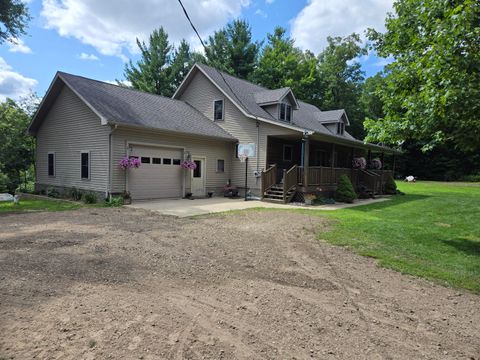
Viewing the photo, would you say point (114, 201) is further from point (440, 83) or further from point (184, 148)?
point (440, 83)

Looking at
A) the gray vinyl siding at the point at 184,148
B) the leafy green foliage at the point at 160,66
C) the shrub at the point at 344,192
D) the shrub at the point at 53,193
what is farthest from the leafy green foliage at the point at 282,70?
the shrub at the point at 53,193

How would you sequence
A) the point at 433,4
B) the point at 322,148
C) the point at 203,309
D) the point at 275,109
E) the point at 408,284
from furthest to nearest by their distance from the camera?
the point at 322,148 → the point at 275,109 → the point at 433,4 → the point at 408,284 → the point at 203,309

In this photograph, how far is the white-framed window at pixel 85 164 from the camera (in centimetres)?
1385

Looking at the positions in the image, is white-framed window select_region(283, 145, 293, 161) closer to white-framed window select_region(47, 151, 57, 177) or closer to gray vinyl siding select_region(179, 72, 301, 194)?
gray vinyl siding select_region(179, 72, 301, 194)

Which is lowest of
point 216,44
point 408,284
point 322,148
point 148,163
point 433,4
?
point 408,284

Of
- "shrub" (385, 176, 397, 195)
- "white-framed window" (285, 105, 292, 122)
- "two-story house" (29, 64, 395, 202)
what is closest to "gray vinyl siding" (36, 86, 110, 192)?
"two-story house" (29, 64, 395, 202)

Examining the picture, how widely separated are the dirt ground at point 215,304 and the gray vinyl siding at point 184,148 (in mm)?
6412

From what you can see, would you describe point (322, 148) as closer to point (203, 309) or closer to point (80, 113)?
point (80, 113)

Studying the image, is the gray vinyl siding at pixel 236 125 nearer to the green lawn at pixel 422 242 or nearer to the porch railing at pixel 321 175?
the porch railing at pixel 321 175

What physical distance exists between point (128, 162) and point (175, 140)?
9.40ft

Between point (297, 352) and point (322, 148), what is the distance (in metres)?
19.3

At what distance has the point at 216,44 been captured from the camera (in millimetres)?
→ 34500

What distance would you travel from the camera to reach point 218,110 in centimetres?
1833

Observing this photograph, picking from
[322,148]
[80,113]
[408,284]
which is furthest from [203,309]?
[322,148]
